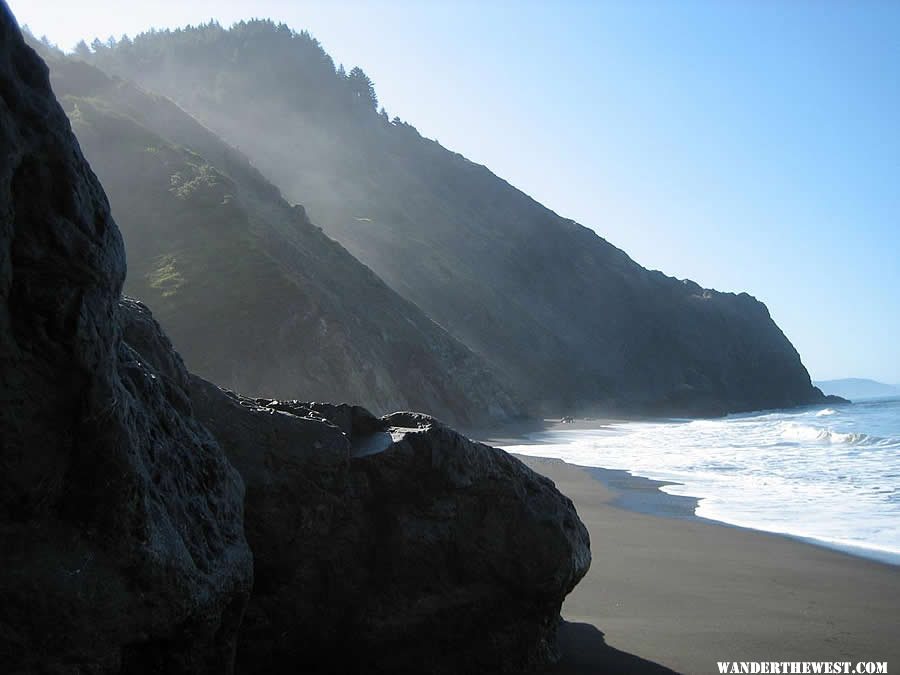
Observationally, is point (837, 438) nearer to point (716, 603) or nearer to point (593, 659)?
point (716, 603)

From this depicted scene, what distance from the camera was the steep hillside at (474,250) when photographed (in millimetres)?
61250

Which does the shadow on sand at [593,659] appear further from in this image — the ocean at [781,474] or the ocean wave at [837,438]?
the ocean wave at [837,438]

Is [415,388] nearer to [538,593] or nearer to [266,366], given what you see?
[266,366]

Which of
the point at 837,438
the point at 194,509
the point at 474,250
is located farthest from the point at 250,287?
the point at 474,250

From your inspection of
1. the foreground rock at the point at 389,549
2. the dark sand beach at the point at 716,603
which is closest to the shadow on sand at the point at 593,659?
the dark sand beach at the point at 716,603

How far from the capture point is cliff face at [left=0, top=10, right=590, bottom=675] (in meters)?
2.51

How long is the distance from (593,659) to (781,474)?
38.4 feet

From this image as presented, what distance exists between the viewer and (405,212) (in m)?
75.9

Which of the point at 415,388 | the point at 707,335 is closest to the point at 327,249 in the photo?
the point at 415,388

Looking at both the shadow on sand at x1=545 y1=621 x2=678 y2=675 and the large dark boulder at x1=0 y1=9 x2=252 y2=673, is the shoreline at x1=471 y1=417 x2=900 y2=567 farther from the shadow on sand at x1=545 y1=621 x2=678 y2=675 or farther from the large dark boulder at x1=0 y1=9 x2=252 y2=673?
the large dark boulder at x1=0 y1=9 x2=252 y2=673

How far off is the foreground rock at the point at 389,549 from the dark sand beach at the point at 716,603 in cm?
61

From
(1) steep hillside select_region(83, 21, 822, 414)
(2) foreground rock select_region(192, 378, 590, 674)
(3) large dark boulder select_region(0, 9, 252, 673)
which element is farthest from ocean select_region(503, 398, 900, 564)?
(1) steep hillside select_region(83, 21, 822, 414)

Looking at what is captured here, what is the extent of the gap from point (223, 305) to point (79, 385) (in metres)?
23.0

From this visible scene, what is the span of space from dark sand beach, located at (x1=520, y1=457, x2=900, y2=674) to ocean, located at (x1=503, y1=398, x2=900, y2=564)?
1.01 meters
